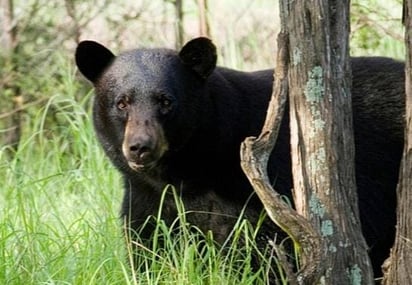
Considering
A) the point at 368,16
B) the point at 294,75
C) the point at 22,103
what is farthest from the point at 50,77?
the point at 294,75

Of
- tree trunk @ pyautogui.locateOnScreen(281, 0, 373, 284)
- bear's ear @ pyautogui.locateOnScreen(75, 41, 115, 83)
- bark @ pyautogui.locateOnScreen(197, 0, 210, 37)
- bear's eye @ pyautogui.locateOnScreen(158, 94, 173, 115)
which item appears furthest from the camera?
bark @ pyautogui.locateOnScreen(197, 0, 210, 37)

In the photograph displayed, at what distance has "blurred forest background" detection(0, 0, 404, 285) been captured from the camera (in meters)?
5.09

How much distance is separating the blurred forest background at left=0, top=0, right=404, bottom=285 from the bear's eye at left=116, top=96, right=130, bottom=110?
21.9 inches

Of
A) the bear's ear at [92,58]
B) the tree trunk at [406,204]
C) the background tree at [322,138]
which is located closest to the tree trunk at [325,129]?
the background tree at [322,138]

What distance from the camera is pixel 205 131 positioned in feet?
18.2

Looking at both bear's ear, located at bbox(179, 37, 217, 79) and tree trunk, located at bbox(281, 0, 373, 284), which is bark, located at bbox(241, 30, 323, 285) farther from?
bear's ear, located at bbox(179, 37, 217, 79)

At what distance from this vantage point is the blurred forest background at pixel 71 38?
8.59 m

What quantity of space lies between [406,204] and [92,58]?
198 centimetres

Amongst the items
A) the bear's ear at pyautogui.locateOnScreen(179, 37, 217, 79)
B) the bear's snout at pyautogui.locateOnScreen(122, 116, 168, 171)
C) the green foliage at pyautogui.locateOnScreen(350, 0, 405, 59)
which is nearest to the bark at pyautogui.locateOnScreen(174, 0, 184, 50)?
the green foliage at pyautogui.locateOnScreen(350, 0, 405, 59)

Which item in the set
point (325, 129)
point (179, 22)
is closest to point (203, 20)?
point (179, 22)

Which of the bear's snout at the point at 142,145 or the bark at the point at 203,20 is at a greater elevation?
the bark at the point at 203,20

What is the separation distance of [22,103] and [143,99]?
3.53 meters

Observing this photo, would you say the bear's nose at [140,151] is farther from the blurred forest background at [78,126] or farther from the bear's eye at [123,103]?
the blurred forest background at [78,126]

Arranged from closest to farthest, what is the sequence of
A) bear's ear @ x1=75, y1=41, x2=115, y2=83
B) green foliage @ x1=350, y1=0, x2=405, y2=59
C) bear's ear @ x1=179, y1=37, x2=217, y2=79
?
1. bear's ear @ x1=179, y1=37, x2=217, y2=79
2. bear's ear @ x1=75, y1=41, x2=115, y2=83
3. green foliage @ x1=350, y1=0, x2=405, y2=59
